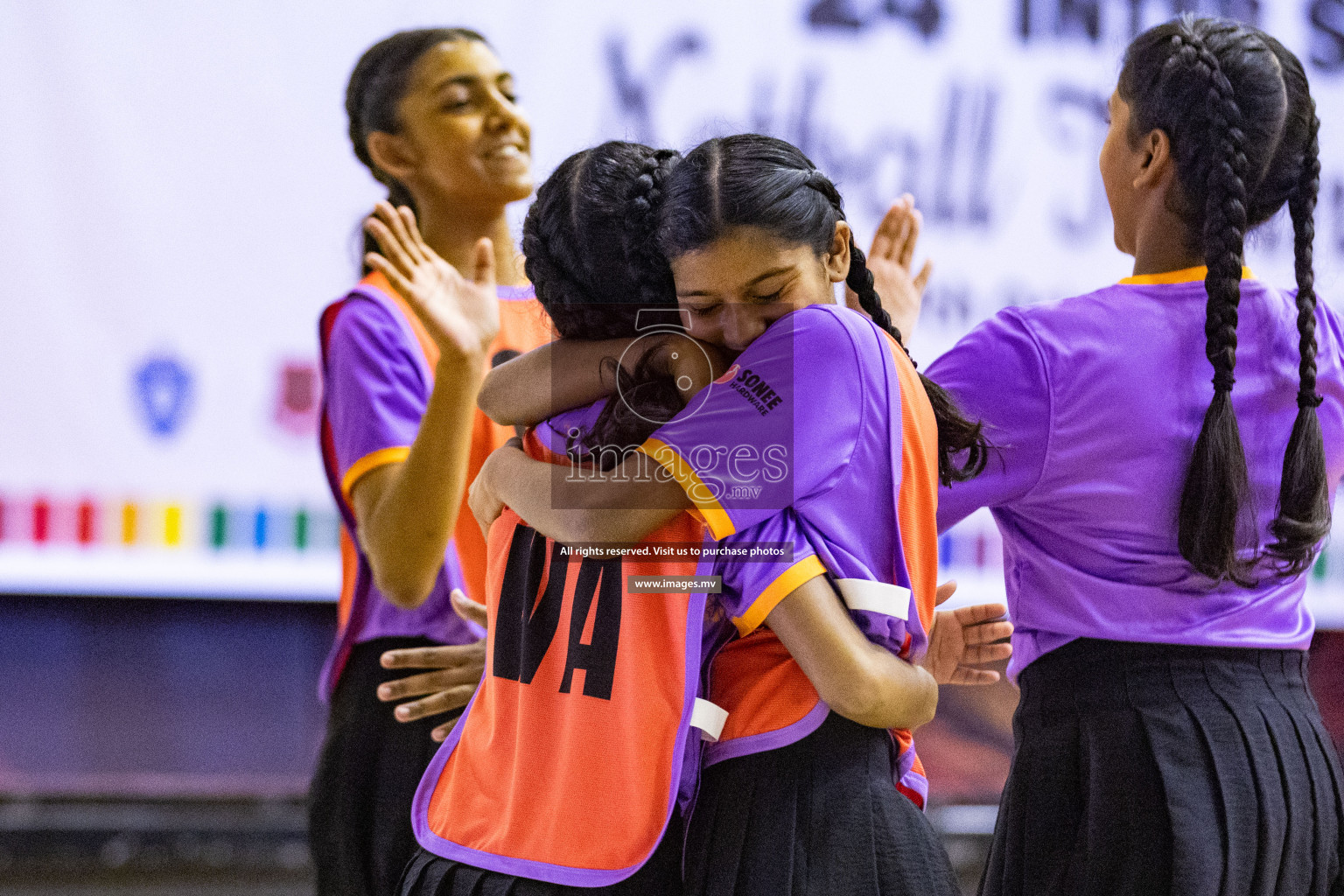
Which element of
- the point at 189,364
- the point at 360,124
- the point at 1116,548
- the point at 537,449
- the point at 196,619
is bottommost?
the point at 196,619

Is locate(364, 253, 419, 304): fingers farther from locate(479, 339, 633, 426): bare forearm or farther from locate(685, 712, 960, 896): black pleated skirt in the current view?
locate(685, 712, 960, 896): black pleated skirt

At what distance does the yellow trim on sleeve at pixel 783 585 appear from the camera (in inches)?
32.1

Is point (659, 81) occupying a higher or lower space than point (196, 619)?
higher

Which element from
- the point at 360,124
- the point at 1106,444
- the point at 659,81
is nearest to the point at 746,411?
the point at 1106,444

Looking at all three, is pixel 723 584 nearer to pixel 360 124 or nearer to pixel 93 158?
pixel 360 124

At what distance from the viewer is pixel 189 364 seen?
2.60 m

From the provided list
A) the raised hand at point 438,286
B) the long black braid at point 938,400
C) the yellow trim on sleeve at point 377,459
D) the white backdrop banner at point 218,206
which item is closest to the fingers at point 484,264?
the raised hand at point 438,286

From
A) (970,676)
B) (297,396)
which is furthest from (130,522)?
(970,676)

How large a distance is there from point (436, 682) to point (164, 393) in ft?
5.03

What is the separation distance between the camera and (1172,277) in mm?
1160

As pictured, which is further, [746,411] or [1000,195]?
[1000,195]

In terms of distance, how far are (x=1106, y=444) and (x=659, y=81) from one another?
6.03 ft

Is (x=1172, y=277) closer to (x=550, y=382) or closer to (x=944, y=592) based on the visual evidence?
(x=944, y=592)

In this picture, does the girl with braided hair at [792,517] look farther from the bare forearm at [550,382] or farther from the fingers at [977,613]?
the fingers at [977,613]
